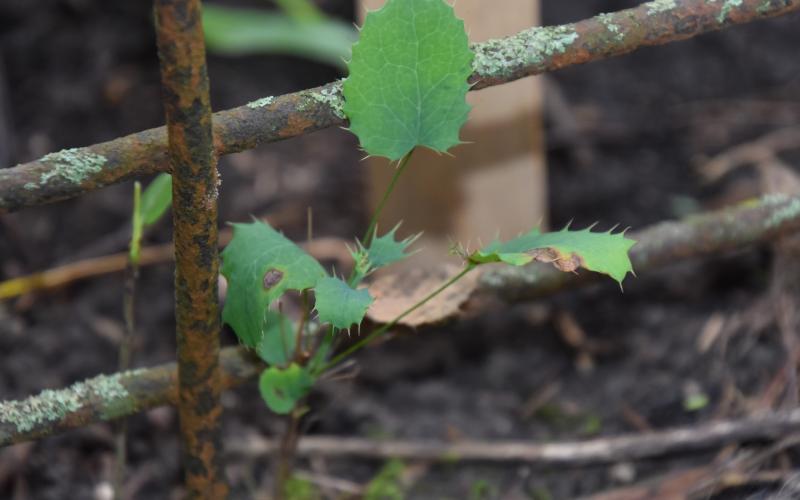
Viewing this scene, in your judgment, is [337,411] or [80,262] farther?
[80,262]

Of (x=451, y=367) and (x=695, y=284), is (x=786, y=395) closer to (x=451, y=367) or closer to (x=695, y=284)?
(x=695, y=284)

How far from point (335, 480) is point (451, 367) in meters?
0.33

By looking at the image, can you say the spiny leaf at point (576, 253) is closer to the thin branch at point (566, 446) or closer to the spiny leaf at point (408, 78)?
the spiny leaf at point (408, 78)

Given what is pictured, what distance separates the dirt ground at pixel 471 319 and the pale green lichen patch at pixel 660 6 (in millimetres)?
473

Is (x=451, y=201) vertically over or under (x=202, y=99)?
under

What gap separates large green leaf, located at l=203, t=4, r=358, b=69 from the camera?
1938 millimetres

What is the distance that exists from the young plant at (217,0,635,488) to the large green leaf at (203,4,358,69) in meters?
0.97

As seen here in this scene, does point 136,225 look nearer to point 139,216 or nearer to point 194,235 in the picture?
point 139,216

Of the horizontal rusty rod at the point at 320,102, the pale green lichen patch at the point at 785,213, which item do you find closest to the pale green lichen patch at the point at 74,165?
the horizontal rusty rod at the point at 320,102

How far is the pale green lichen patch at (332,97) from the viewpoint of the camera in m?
0.96

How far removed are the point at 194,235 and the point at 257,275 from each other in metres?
0.07

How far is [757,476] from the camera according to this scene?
1.19 m

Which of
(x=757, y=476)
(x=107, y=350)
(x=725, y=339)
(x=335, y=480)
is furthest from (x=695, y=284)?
(x=107, y=350)

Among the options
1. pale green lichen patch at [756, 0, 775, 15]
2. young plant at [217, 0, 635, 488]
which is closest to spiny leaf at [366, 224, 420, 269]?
young plant at [217, 0, 635, 488]
